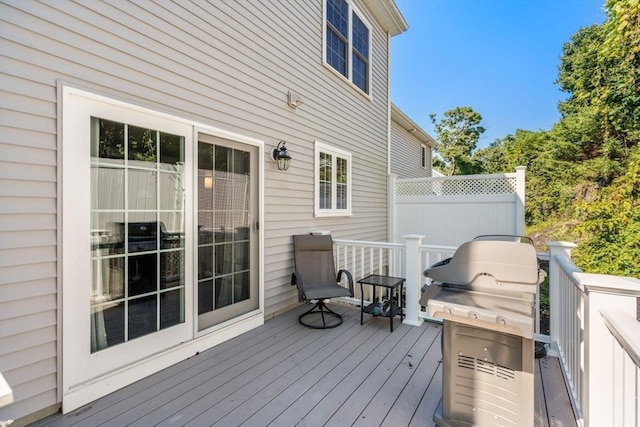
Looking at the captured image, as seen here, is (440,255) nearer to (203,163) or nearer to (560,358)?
(560,358)

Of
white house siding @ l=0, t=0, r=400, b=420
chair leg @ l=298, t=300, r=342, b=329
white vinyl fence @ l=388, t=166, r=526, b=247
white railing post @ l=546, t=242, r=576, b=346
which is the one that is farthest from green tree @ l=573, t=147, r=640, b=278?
white house siding @ l=0, t=0, r=400, b=420

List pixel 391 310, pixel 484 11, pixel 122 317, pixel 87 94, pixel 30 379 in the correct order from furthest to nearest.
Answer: pixel 484 11 → pixel 391 310 → pixel 122 317 → pixel 87 94 → pixel 30 379

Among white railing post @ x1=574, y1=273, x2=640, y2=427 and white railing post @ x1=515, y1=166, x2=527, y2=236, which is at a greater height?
white railing post @ x1=515, y1=166, x2=527, y2=236

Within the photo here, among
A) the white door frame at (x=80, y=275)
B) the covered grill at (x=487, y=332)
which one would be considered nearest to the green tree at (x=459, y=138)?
the covered grill at (x=487, y=332)

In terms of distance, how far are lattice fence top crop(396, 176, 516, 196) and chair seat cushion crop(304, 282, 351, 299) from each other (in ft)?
14.6

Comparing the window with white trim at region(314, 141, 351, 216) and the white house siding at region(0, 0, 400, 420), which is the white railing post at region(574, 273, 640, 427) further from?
the window with white trim at region(314, 141, 351, 216)

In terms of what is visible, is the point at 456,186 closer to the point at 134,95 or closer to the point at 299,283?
the point at 299,283

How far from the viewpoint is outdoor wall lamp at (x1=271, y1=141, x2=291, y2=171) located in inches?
159

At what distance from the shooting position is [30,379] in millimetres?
2020

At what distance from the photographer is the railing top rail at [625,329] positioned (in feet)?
3.61

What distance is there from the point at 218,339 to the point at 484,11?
51.4 ft

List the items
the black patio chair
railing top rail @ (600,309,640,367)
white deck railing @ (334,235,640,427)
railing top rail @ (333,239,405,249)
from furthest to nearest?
1. railing top rail @ (333,239,405,249)
2. the black patio chair
3. white deck railing @ (334,235,640,427)
4. railing top rail @ (600,309,640,367)

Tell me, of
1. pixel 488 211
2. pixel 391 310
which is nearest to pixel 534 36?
pixel 488 211

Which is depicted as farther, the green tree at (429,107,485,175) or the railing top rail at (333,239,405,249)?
the green tree at (429,107,485,175)
